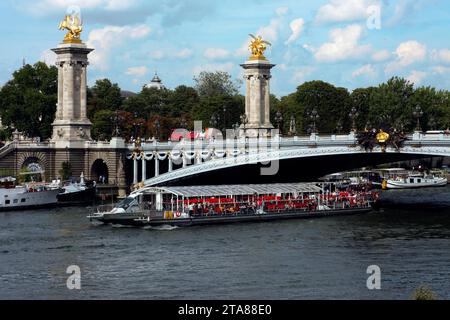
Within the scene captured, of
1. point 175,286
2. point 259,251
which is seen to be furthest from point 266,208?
point 175,286

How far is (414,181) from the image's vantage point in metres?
94.5

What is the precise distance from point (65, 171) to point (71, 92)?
5936 mm

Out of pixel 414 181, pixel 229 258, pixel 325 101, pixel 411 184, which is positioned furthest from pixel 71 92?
pixel 325 101

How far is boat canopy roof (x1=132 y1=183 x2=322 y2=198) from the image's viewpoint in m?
60.2

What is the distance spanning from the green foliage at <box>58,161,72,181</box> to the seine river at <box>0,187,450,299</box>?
16.7 m

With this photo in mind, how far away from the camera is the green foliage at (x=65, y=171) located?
3000 inches

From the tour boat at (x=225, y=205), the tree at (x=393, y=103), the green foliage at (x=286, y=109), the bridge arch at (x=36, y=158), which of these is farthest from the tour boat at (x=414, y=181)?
the bridge arch at (x=36, y=158)

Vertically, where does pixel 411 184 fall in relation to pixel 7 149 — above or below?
below

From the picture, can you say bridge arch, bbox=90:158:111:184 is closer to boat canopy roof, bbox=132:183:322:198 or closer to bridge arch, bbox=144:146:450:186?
bridge arch, bbox=144:146:450:186

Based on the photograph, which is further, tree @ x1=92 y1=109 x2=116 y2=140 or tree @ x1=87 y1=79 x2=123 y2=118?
tree @ x1=87 y1=79 x2=123 y2=118

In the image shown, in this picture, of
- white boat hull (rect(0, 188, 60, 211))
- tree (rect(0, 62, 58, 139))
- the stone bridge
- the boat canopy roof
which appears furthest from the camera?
tree (rect(0, 62, 58, 139))

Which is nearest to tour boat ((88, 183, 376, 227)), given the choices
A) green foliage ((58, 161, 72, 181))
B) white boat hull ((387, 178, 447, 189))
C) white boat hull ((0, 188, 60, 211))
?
white boat hull ((0, 188, 60, 211))

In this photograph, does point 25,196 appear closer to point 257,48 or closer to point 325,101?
point 257,48

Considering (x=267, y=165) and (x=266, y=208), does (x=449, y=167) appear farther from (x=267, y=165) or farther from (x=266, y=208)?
(x=266, y=208)
